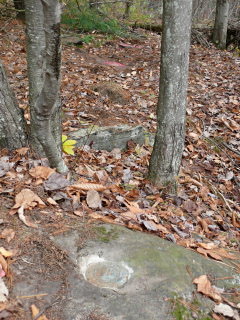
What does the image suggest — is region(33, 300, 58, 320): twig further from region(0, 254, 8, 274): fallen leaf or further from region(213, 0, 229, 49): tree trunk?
region(213, 0, 229, 49): tree trunk

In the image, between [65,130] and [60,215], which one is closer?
[60,215]

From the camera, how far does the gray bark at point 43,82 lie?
95.1 inches

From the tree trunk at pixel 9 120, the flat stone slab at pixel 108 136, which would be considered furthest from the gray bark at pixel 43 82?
the flat stone slab at pixel 108 136

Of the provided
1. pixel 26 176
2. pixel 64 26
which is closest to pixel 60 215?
pixel 26 176

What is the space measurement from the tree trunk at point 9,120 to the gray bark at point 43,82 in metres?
0.15

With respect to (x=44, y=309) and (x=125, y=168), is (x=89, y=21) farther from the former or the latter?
(x=44, y=309)

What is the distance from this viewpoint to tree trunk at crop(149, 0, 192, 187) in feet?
11.2

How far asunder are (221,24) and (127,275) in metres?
11.1

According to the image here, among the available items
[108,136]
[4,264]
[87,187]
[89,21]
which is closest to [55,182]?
[87,187]

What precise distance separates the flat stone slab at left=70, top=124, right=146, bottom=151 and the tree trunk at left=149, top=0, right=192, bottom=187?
38.2 inches

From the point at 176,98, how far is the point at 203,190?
1.45 m

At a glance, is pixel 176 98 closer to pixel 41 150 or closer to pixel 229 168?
pixel 41 150

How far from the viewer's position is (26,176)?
3088 millimetres

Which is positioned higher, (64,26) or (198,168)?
(64,26)
